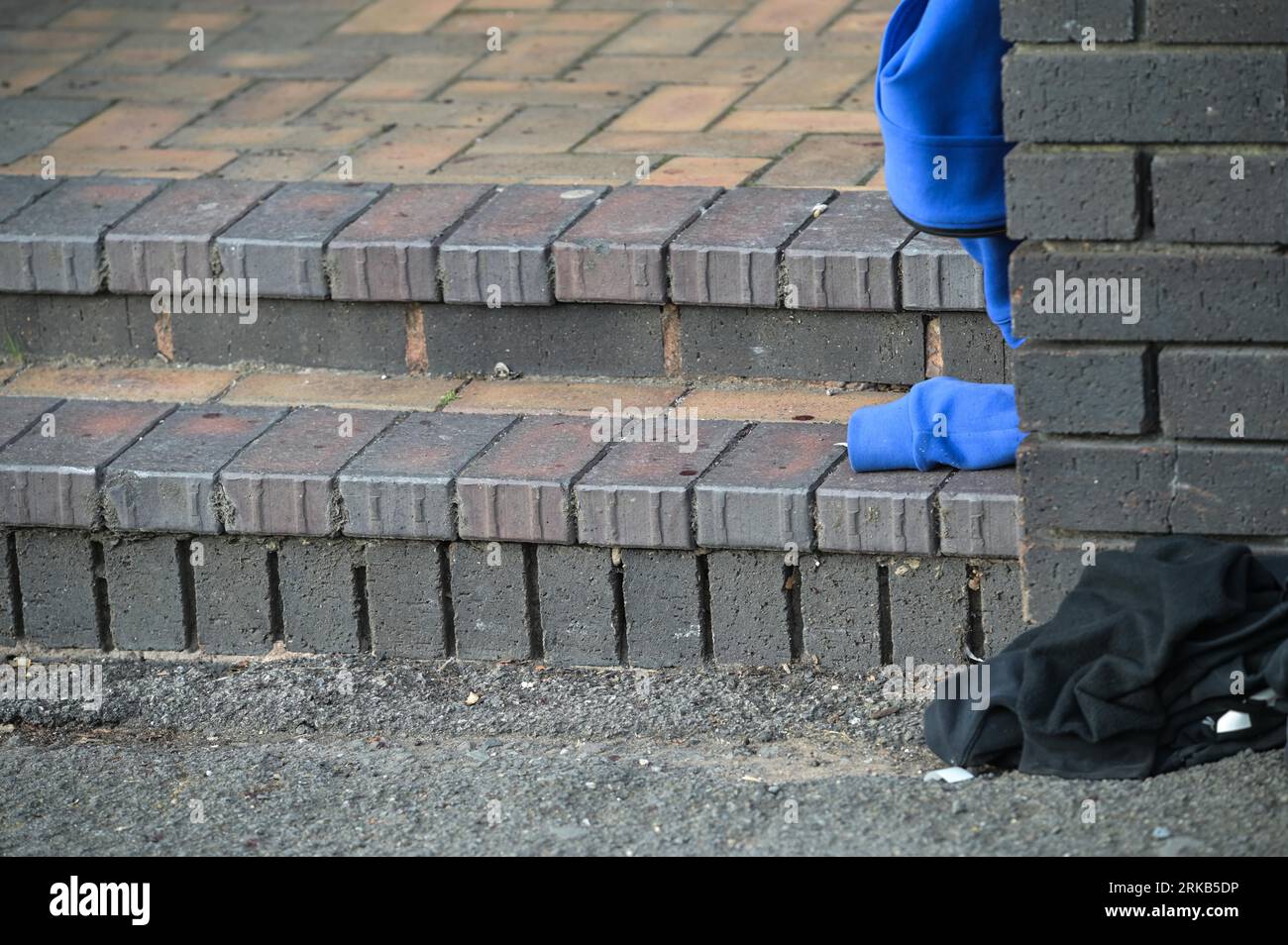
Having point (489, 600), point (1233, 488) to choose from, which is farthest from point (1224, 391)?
point (489, 600)

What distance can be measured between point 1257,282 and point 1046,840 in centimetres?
78

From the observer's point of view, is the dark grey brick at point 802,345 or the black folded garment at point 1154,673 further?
the dark grey brick at point 802,345

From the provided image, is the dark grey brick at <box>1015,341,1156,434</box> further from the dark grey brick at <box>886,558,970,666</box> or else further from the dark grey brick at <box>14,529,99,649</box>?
the dark grey brick at <box>14,529,99,649</box>

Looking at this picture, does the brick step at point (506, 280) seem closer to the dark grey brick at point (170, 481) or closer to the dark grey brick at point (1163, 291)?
the dark grey brick at point (170, 481)

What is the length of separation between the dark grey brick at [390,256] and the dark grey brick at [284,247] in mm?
32

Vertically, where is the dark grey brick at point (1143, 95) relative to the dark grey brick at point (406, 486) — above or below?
above

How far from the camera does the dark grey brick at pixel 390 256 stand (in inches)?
133

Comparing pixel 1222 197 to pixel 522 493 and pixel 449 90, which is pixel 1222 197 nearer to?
pixel 522 493

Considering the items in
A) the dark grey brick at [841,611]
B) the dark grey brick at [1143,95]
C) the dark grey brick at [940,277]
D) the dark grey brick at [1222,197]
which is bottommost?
the dark grey brick at [841,611]

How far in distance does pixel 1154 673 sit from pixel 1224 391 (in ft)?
1.32

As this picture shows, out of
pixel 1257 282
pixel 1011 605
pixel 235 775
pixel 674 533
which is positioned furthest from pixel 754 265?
pixel 235 775

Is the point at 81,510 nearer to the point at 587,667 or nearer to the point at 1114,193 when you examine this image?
the point at 587,667

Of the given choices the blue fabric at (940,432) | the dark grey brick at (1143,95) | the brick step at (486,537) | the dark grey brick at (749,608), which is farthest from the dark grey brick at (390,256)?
the dark grey brick at (1143,95)

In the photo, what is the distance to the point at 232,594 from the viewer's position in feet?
10.8
